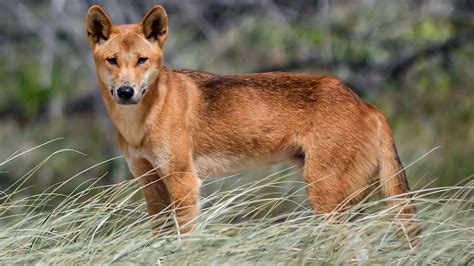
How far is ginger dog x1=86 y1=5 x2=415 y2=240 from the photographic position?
21.8ft

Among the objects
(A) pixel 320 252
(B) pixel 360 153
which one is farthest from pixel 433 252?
(B) pixel 360 153

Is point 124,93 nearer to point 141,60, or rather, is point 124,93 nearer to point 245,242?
point 141,60

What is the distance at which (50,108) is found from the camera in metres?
14.4

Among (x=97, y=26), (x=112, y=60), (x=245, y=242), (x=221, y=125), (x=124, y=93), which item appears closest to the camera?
(x=245, y=242)

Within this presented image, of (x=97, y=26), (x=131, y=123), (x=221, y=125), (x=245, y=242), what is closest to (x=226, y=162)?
(x=221, y=125)

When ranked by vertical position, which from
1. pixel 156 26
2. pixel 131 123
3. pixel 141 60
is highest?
pixel 156 26

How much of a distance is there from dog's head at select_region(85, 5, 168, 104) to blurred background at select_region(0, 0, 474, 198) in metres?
7.04

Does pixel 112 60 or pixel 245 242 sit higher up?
pixel 112 60

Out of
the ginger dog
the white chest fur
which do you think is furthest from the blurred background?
the white chest fur

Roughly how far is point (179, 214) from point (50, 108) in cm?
800

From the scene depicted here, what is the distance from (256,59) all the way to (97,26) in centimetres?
785

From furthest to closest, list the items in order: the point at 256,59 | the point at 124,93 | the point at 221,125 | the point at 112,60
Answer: the point at 256,59 → the point at 221,125 → the point at 112,60 → the point at 124,93

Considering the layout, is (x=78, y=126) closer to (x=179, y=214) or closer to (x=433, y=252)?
(x=179, y=214)

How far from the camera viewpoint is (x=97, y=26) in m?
6.76
